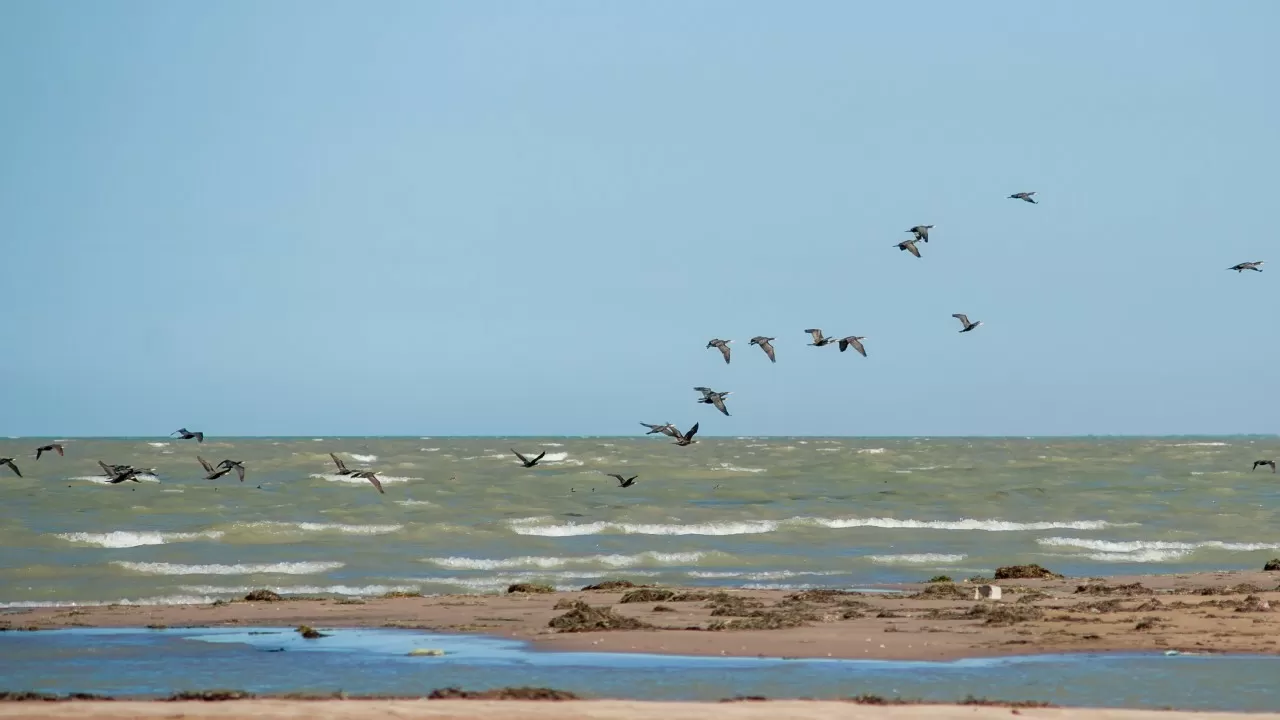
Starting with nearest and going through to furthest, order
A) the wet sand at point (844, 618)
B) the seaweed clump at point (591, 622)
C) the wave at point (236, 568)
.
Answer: the wet sand at point (844, 618) → the seaweed clump at point (591, 622) → the wave at point (236, 568)

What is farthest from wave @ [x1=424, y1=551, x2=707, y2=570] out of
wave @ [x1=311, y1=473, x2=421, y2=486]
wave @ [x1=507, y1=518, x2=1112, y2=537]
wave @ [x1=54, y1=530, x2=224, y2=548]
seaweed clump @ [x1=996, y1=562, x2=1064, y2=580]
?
wave @ [x1=311, y1=473, x2=421, y2=486]

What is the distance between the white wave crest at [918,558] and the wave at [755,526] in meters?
6.04

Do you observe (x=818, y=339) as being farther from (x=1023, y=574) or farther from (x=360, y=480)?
(x=360, y=480)

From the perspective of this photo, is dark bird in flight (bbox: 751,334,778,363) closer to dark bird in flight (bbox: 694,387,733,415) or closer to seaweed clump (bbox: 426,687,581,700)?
dark bird in flight (bbox: 694,387,733,415)

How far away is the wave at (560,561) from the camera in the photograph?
32094 mm

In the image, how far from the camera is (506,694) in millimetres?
14242

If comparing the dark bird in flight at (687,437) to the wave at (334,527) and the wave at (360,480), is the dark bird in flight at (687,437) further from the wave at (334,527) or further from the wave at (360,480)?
the wave at (360,480)

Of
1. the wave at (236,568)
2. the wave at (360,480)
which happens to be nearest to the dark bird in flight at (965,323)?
the wave at (236,568)

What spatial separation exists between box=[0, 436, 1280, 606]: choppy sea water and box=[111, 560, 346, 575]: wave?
0.25ft

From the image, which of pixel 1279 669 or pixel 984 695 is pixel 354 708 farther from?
pixel 1279 669

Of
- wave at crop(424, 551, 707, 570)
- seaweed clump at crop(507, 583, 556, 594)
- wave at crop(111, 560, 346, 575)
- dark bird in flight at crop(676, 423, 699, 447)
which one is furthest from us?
wave at crop(424, 551, 707, 570)

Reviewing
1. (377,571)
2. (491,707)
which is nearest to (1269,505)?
(377,571)

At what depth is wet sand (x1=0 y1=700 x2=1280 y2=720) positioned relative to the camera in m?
13.2

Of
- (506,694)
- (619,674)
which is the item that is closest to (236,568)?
(619,674)
